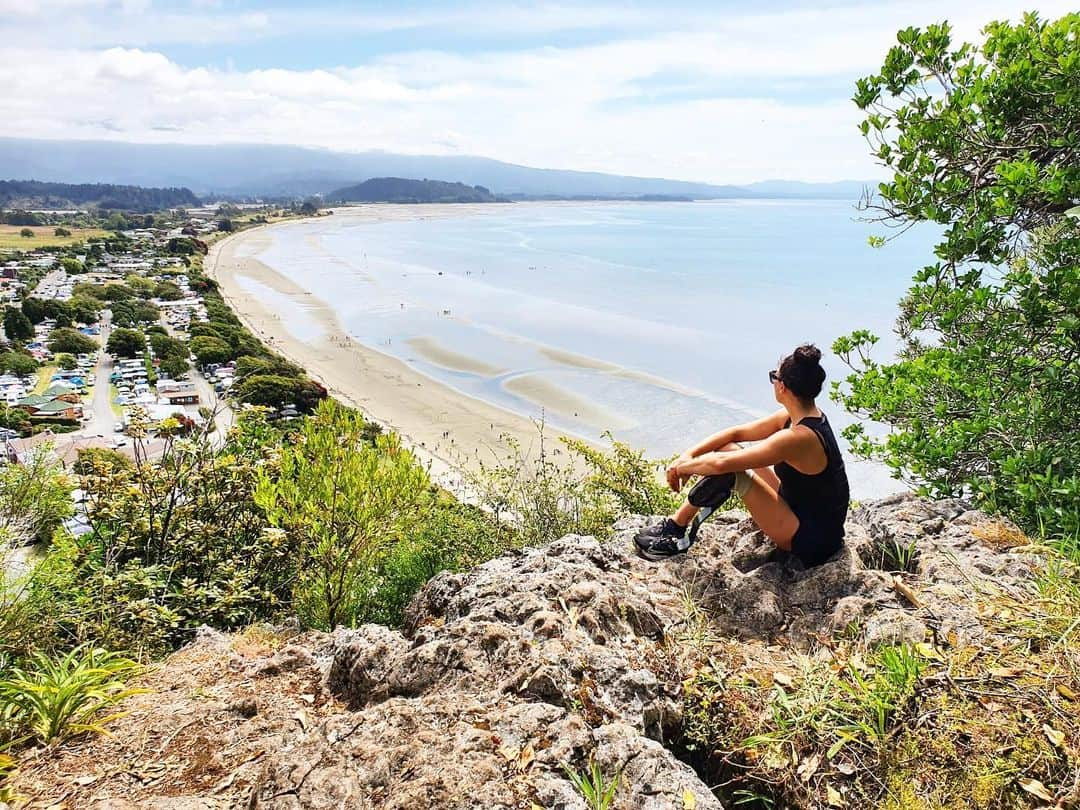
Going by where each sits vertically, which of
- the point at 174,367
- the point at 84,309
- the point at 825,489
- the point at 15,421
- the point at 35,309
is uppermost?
the point at 825,489

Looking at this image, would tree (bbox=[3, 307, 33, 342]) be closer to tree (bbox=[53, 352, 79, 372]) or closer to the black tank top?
tree (bbox=[53, 352, 79, 372])

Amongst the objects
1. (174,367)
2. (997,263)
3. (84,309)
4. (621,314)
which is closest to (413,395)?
(621,314)

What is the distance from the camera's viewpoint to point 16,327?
53.4 metres

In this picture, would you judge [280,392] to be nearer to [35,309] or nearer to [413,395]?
[413,395]

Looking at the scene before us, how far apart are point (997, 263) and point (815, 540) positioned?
3.43 m

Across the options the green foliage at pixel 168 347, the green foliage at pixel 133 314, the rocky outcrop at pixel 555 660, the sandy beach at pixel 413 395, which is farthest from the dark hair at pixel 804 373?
the green foliage at pixel 133 314

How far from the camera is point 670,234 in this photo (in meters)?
112

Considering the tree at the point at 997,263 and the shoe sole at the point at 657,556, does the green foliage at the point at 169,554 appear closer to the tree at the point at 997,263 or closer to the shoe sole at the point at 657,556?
the shoe sole at the point at 657,556

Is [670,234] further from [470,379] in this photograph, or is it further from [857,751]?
[857,751]

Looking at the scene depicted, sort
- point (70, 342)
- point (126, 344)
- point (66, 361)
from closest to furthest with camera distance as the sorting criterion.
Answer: point (66, 361)
point (126, 344)
point (70, 342)

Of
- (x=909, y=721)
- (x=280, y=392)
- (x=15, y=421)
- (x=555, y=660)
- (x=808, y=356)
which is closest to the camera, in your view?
(x=909, y=721)

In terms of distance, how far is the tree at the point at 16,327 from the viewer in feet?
174

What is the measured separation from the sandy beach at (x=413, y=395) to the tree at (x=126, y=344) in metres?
7.41

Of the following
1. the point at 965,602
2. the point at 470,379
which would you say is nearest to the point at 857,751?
the point at 965,602
